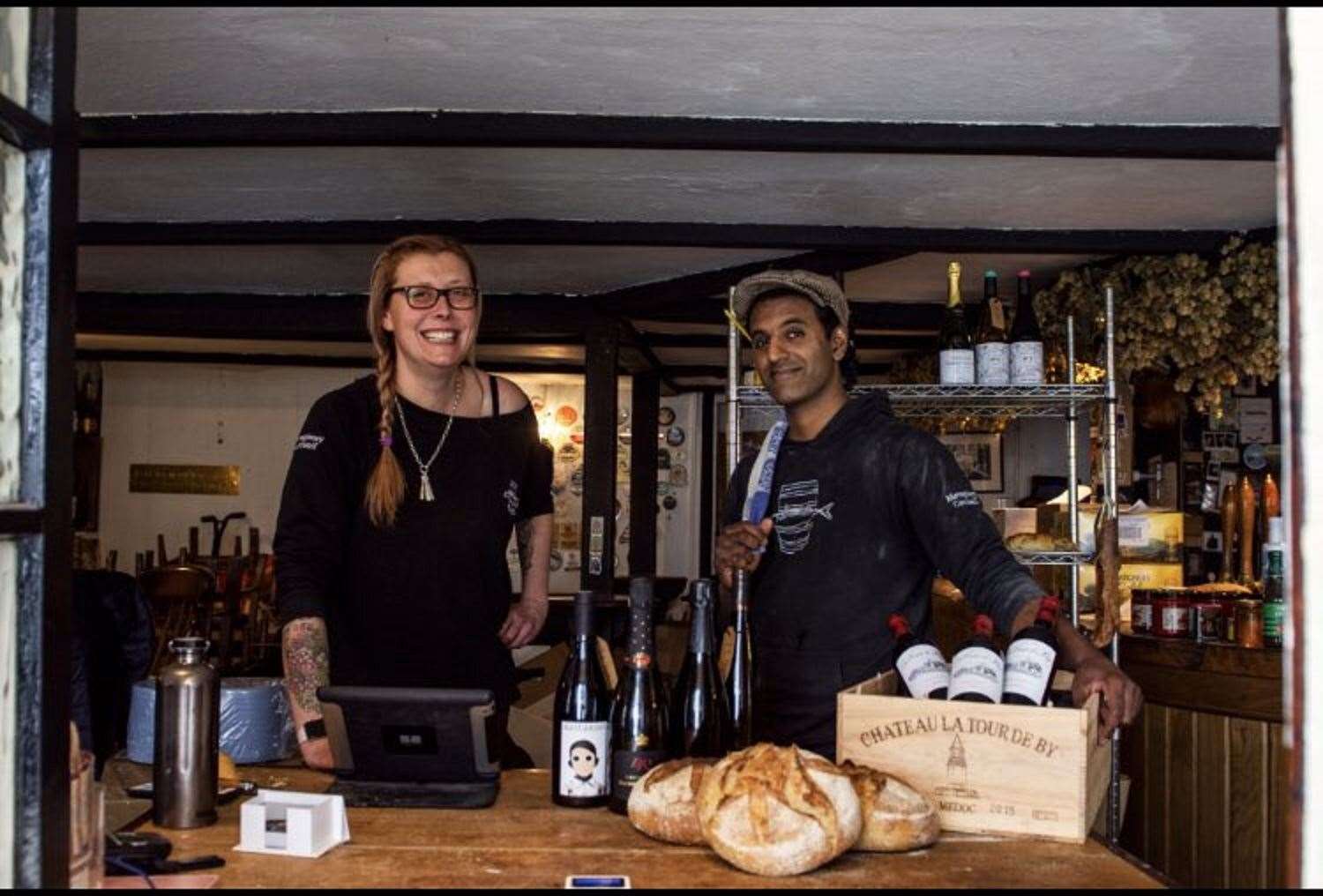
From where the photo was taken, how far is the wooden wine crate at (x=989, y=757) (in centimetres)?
186

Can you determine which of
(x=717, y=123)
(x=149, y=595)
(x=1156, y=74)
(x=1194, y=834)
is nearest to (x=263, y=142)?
(x=717, y=123)

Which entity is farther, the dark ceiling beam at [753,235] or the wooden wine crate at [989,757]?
the dark ceiling beam at [753,235]

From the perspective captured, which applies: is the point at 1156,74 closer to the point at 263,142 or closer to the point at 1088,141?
the point at 1088,141

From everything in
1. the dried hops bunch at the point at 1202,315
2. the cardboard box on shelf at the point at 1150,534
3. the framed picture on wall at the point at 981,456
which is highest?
the dried hops bunch at the point at 1202,315

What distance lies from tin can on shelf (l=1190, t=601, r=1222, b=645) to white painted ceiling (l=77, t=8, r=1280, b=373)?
56.1 inches

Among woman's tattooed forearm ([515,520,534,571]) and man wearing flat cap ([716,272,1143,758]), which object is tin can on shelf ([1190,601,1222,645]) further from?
woman's tattooed forearm ([515,520,534,571])

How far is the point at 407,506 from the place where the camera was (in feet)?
8.88

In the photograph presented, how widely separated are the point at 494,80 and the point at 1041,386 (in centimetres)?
217

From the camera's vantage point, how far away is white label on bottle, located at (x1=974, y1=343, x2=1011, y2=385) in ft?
14.4

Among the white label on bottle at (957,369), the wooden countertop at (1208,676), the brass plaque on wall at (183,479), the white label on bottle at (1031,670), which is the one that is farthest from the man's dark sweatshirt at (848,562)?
the brass plaque on wall at (183,479)

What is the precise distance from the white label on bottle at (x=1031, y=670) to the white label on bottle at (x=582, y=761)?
2.16 feet

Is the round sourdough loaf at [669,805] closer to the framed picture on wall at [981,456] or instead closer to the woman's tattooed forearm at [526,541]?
the woman's tattooed forearm at [526,541]

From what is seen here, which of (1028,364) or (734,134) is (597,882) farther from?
(1028,364)

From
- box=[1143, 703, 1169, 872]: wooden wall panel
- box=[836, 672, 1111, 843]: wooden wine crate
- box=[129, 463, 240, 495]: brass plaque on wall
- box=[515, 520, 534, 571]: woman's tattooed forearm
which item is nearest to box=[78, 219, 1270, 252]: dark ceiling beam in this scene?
box=[1143, 703, 1169, 872]: wooden wall panel
